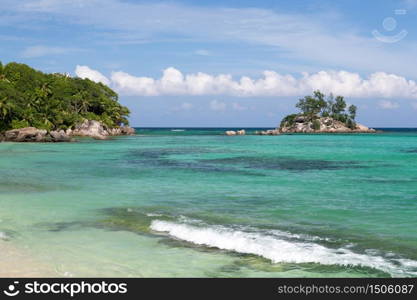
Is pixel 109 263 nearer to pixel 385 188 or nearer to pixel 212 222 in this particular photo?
pixel 212 222

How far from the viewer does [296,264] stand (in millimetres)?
10969

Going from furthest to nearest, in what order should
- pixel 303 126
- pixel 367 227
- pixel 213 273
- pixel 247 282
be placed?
pixel 303 126 → pixel 367 227 → pixel 213 273 → pixel 247 282

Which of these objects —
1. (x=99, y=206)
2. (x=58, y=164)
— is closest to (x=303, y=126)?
(x=58, y=164)

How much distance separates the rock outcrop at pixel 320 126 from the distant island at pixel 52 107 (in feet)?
240

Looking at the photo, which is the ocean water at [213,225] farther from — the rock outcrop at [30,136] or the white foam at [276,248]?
the rock outcrop at [30,136]

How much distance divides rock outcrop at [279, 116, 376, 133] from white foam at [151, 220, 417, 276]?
160221 millimetres

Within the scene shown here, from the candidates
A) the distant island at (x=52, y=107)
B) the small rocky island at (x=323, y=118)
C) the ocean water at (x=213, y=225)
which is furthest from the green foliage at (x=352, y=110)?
the ocean water at (x=213, y=225)

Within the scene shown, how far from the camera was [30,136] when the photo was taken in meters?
72.7

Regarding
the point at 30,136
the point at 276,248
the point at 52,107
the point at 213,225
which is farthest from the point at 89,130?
the point at 276,248

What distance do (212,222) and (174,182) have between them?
37.7ft

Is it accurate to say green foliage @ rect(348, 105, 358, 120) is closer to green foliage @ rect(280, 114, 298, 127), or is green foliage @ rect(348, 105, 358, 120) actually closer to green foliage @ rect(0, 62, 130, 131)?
green foliage @ rect(280, 114, 298, 127)

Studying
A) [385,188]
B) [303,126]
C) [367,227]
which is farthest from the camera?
[303,126]

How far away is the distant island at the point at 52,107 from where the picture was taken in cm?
7556

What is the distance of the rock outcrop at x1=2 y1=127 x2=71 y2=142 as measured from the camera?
72.5 m
